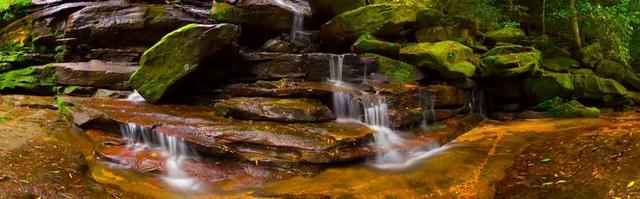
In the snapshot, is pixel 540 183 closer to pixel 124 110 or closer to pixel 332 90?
pixel 332 90

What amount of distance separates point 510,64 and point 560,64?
9.64 ft

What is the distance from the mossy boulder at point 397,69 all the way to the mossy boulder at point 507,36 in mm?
3737

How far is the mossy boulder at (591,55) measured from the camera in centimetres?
1366

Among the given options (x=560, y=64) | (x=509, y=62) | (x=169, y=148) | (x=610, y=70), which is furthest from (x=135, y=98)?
(x=610, y=70)

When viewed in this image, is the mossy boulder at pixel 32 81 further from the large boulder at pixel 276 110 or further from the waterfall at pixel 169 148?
the large boulder at pixel 276 110

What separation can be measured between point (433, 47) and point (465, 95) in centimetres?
154

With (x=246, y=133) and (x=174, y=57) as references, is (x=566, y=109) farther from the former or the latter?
(x=174, y=57)

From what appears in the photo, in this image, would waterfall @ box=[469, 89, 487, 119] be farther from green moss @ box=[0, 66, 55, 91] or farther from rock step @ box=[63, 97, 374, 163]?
green moss @ box=[0, 66, 55, 91]

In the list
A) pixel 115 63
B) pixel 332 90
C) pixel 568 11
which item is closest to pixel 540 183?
pixel 332 90

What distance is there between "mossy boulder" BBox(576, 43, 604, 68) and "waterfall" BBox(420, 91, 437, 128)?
6.30 metres

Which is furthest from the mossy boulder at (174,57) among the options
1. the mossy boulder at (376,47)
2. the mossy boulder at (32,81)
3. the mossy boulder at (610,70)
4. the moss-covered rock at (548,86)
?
the mossy boulder at (610,70)

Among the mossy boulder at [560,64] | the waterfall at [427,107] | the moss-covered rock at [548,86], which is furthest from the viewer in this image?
the mossy boulder at [560,64]

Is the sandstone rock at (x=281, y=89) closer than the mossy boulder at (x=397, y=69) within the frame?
Yes

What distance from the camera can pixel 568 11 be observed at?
43.2ft
